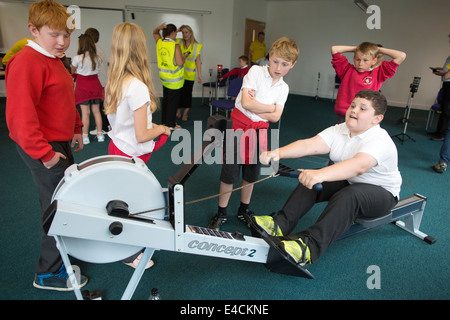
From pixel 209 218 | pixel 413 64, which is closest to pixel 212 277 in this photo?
pixel 209 218

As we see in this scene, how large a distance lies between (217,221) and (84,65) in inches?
113

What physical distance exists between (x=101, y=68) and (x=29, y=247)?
2744 millimetres

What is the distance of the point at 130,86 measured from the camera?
157cm

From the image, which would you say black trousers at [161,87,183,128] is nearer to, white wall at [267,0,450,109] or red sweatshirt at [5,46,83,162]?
red sweatshirt at [5,46,83,162]

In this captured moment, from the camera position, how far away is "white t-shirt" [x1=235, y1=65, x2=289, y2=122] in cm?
215

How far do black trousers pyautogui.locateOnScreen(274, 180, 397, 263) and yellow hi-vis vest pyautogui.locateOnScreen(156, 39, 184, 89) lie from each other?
3437mm

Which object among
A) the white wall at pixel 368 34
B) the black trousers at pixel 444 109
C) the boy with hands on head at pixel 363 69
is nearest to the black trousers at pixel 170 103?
the boy with hands on head at pixel 363 69

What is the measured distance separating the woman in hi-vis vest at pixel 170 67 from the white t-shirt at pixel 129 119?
3.29m

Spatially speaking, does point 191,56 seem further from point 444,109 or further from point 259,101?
point 444,109

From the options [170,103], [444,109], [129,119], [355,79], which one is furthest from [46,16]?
[444,109]

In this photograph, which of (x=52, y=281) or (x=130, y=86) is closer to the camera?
(x=130, y=86)

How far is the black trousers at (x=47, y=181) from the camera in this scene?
5.09ft

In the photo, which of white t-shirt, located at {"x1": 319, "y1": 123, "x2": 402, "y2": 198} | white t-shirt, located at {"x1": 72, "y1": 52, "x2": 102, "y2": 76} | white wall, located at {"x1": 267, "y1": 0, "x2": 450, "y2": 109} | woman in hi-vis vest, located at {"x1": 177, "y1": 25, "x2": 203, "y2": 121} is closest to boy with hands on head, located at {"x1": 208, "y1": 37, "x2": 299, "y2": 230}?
white t-shirt, located at {"x1": 319, "y1": 123, "x2": 402, "y2": 198}

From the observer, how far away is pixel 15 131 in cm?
136
